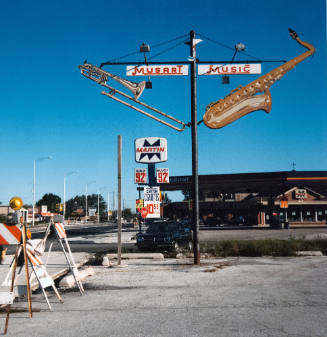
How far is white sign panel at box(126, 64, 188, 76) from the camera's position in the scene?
14383 millimetres

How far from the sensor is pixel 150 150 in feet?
52.1

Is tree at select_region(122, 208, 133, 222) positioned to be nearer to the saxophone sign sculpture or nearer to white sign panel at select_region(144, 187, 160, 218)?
white sign panel at select_region(144, 187, 160, 218)

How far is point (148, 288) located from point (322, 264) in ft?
21.8

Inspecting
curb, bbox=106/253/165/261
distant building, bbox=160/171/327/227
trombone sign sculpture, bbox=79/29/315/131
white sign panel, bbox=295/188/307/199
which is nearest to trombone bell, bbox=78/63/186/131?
trombone sign sculpture, bbox=79/29/315/131

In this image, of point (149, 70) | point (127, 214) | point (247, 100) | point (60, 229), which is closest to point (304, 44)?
point (247, 100)

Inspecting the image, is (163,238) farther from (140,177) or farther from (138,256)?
(140,177)

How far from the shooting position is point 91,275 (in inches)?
462

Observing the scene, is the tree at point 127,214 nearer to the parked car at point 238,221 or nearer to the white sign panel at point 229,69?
the parked car at point 238,221

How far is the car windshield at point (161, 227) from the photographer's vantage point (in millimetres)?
19198

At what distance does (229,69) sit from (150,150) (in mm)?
4392

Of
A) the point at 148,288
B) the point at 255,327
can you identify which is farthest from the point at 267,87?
the point at 255,327

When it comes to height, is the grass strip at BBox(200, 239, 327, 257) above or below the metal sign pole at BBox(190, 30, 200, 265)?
below

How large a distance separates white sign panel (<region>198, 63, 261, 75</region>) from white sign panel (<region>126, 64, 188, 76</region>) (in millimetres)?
713

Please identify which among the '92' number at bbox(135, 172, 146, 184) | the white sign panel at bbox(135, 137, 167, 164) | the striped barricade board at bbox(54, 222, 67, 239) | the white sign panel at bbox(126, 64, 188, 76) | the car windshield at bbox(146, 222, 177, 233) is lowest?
the car windshield at bbox(146, 222, 177, 233)
